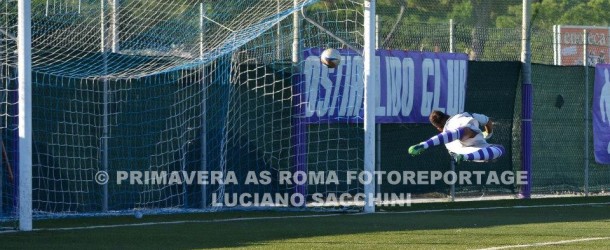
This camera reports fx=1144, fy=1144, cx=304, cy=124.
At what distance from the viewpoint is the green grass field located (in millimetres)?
12945

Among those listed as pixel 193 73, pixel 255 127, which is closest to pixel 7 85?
pixel 193 73

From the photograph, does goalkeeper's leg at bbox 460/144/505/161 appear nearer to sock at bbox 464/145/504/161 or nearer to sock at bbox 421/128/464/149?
sock at bbox 464/145/504/161

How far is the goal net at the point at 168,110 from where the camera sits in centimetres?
1683

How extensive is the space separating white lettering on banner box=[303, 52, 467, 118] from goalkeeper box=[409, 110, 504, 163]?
326cm

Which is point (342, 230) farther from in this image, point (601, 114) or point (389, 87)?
point (601, 114)

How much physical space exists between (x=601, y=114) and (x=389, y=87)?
532cm

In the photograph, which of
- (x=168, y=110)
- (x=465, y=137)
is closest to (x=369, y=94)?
(x=465, y=137)

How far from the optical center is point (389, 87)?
19875 mm

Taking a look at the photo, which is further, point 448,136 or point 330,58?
point 330,58

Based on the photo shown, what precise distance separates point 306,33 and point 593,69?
21.3ft

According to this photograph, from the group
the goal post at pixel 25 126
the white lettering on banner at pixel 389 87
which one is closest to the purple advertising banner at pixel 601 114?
the white lettering on banner at pixel 389 87
